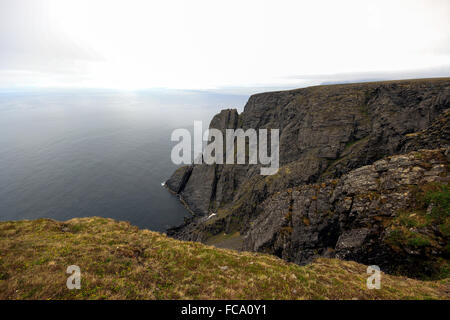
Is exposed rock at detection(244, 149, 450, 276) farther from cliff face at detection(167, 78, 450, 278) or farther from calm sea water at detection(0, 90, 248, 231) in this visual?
calm sea water at detection(0, 90, 248, 231)

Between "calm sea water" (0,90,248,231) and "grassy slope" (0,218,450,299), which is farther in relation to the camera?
"calm sea water" (0,90,248,231)

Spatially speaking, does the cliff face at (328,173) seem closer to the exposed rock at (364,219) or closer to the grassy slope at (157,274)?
the exposed rock at (364,219)

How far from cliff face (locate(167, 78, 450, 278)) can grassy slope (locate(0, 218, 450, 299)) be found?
8.33 metres

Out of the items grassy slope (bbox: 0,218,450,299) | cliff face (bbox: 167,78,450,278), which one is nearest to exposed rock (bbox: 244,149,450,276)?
cliff face (bbox: 167,78,450,278)

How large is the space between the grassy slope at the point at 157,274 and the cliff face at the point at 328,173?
8.33m

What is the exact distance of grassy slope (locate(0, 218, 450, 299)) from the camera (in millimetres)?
9555

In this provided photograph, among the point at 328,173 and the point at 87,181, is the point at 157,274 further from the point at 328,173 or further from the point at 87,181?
the point at 87,181

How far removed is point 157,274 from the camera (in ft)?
38.7

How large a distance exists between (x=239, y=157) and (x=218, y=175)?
14298 millimetres

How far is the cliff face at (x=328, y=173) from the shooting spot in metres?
22.1

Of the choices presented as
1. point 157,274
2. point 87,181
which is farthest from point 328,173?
point 87,181

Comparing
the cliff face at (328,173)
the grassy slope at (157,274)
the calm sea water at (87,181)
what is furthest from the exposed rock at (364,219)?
the calm sea water at (87,181)

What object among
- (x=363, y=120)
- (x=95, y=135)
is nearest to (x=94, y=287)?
(x=363, y=120)

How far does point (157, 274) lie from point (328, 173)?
149 feet
